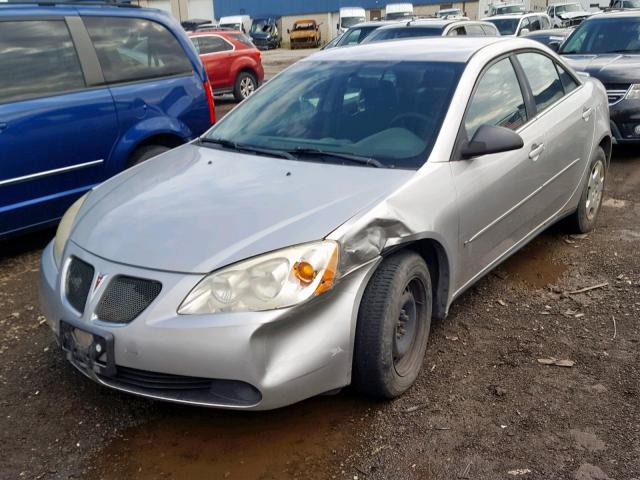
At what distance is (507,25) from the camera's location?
17.2 meters

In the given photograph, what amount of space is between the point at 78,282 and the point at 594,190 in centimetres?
399

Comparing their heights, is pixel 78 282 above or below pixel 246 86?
above

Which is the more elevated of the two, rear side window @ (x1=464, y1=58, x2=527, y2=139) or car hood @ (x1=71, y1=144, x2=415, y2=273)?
rear side window @ (x1=464, y1=58, x2=527, y2=139)

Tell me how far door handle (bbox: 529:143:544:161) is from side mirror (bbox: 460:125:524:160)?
62 cm

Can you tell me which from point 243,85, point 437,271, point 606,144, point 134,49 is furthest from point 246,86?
point 437,271

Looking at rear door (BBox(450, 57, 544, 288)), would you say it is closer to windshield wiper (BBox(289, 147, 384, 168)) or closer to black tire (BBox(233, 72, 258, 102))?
windshield wiper (BBox(289, 147, 384, 168))

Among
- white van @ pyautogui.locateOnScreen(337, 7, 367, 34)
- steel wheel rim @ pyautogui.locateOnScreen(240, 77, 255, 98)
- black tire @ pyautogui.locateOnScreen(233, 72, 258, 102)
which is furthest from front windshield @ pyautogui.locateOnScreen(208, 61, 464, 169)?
white van @ pyautogui.locateOnScreen(337, 7, 367, 34)

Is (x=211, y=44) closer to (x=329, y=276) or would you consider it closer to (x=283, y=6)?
(x=329, y=276)

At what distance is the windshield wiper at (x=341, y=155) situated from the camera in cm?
336

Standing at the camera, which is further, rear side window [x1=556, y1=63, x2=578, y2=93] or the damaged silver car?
rear side window [x1=556, y1=63, x2=578, y2=93]

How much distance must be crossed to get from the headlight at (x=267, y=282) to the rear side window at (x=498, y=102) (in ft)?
4.47

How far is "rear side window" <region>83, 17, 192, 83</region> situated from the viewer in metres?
5.53

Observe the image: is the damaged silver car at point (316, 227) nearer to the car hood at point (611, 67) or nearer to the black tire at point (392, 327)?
the black tire at point (392, 327)

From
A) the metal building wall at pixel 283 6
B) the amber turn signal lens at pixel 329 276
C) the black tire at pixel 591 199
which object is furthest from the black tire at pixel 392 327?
the metal building wall at pixel 283 6
